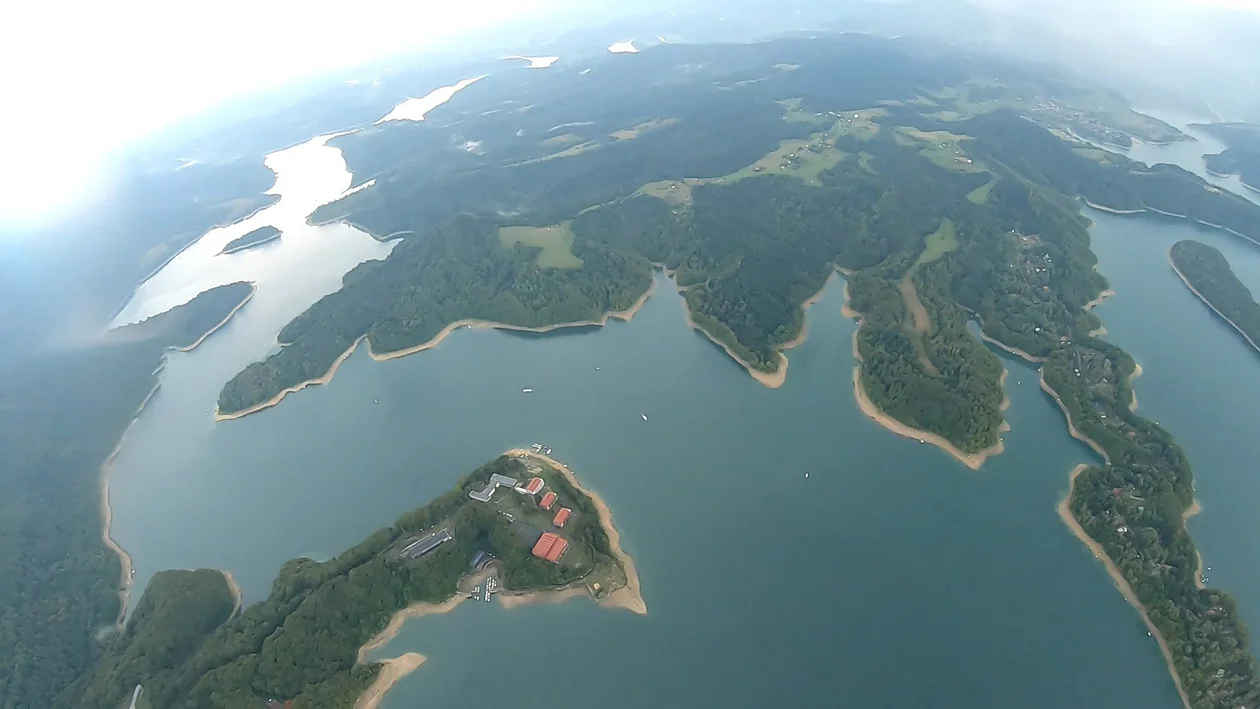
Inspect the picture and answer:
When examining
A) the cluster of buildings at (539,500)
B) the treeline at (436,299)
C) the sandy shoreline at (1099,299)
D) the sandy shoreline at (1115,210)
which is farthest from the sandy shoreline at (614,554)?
the sandy shoreline at (1115,210)

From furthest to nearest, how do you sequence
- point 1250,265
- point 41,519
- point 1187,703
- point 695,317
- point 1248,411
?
point 1250,265 < point 695,317 < point 1248,411 < point 41,519 < point 1187,703

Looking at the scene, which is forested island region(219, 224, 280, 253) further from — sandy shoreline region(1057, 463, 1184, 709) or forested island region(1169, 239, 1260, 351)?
forested island region(1169, 239, 1260, 351)

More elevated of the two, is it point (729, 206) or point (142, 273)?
point (729, 206)

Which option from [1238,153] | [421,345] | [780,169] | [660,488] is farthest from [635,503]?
[1238,153]

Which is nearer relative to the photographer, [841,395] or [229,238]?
[841,395]

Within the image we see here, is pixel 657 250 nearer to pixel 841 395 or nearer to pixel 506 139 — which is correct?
pixel 841 395

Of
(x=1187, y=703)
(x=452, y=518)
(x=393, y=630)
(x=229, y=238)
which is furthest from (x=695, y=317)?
(x=229, y=238)

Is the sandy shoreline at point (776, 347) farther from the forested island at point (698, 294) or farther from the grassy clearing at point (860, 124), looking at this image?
the grassy clearing at point (860, 124)

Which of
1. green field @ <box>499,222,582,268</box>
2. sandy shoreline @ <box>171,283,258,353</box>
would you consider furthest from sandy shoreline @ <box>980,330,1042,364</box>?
sandy shoreline @ <box>171,283,258,353</box>
